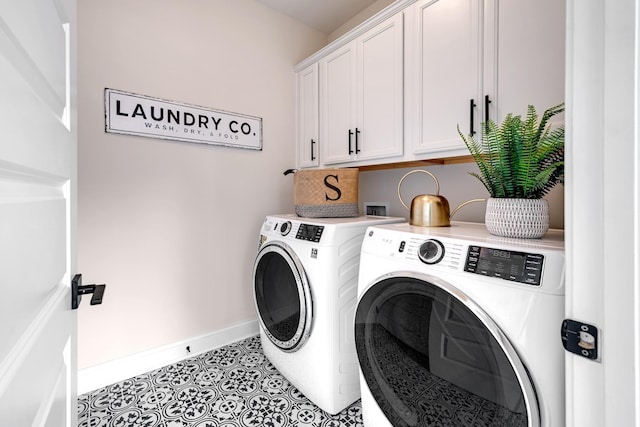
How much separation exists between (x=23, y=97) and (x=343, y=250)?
1206 mm

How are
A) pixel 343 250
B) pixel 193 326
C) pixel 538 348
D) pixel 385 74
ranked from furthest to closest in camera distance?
1. pixel 193 326
2. pixel 385 74
3. pixel 343 250
4. pixel 538 348

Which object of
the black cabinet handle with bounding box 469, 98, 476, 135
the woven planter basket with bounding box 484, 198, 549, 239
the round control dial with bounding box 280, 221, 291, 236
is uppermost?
the black cabinet handle with bounding box 469, 98, 476, 135

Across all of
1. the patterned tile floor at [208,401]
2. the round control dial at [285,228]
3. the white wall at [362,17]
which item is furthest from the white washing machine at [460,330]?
the white wall at [362,17]

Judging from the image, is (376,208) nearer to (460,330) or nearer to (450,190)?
(450,190)

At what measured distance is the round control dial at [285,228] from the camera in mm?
1669

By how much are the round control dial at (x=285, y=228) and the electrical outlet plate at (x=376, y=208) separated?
2.77 ft

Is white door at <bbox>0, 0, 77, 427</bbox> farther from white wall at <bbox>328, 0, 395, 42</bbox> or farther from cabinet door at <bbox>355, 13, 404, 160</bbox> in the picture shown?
white wall at <bbox>328, 0, 395, 42</bbox>

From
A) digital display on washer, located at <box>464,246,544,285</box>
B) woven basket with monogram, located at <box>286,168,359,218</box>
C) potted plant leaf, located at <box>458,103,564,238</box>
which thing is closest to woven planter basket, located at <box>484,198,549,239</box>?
potted plant leaf, located at <box>458,103,564,238</box>

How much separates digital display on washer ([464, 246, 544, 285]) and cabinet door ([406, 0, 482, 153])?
74 cm

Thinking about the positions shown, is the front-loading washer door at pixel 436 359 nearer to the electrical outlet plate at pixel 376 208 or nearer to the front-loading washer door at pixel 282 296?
the front-loading washer door at pixel 282 296

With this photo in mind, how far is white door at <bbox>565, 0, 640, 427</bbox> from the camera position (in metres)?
0.47

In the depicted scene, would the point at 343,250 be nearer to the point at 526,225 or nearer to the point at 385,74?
the point at 526,225

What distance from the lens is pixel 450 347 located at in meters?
0.93

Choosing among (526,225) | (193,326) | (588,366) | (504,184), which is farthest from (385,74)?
(193,326)
